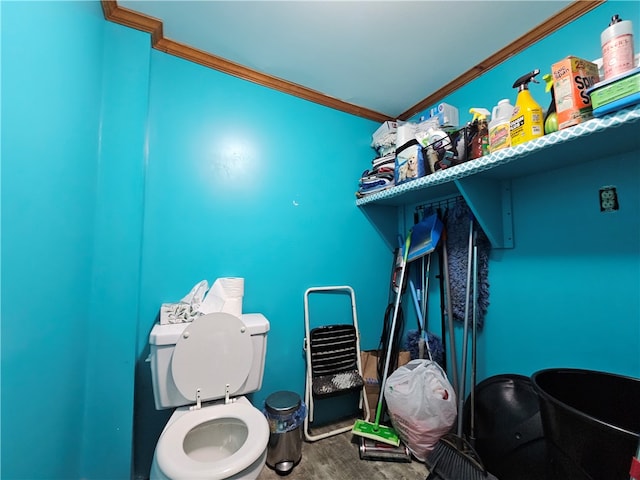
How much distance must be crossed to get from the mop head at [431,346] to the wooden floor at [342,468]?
55 cm

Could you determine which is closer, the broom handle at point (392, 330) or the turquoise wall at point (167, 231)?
the turquoise wall at point (167, 231)

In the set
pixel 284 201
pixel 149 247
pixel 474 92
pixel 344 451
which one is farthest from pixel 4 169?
pixel 474 92

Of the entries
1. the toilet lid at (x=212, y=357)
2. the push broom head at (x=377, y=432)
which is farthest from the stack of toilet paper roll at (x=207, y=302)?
the push broom head at (x=377, y=432)

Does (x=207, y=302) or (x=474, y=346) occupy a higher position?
(x=207, y=302)

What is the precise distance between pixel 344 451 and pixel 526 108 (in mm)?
1834

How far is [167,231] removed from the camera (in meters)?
1.34

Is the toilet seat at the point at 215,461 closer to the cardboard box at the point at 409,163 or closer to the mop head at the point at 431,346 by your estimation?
the mop head at the point at 431,346

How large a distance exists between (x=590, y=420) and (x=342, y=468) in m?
1.09

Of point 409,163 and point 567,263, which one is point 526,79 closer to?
point 409,163

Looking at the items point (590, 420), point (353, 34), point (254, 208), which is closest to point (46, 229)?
point (254, 208)

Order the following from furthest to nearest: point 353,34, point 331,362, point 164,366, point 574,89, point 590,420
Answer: point 331,362
point 353,34
point 164,366
point 574,89
point 590,420

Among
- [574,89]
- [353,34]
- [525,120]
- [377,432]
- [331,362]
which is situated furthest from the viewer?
[331,362]

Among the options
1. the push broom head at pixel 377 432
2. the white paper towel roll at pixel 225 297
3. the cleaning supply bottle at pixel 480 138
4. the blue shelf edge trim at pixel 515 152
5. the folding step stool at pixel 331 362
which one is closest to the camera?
the blue shelf edge trim at pixel 515 152

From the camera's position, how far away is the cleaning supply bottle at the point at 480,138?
1201 mm
